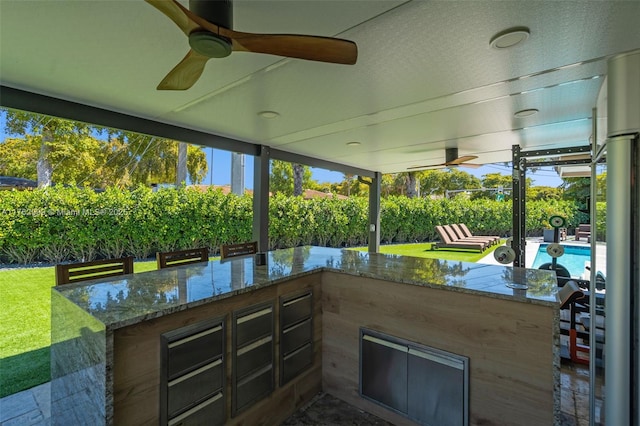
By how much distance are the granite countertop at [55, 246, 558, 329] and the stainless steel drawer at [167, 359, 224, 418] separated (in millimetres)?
352

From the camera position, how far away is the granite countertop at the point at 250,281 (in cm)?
147

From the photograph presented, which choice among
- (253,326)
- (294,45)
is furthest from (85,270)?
(294,45)

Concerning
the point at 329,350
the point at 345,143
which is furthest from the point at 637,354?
the point at 345,143

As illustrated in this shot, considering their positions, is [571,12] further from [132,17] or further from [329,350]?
[329,350]

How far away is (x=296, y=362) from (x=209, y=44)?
2.03 meters

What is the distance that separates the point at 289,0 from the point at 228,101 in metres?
1.53

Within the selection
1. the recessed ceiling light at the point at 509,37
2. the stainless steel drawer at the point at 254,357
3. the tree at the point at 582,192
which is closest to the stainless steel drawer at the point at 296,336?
the stainless steel drawer at the point at 254,357

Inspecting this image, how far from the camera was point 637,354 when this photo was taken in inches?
49.0

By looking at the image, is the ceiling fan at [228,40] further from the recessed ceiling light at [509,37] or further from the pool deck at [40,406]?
the pool deck at [40,406]

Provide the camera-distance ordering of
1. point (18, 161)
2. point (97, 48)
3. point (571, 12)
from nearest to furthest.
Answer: point (571, 12), point (97, 48), point (18, 161)

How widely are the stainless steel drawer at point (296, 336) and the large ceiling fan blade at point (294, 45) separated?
1690 millimetres

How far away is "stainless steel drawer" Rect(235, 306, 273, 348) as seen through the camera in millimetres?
1779

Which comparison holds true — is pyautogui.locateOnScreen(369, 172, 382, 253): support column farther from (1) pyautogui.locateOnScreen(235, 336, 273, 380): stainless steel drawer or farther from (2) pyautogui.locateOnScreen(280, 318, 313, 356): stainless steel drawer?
(1) pyautogui.locateOnScreen(235, 336, 273, 380): stainless steel drawer

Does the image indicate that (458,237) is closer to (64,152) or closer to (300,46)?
(300,46)
